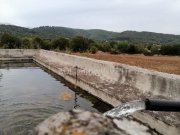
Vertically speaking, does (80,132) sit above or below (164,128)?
above

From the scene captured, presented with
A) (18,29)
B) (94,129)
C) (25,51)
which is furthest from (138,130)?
(18,29)

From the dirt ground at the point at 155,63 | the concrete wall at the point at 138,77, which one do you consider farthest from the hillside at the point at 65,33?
the concrete wall at the point at 138,77

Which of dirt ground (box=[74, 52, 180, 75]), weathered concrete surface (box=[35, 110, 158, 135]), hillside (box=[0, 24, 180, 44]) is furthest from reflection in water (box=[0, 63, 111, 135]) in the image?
hillside (box=[0, 24, 180, 44])

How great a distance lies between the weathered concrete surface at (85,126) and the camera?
1795 millimetres

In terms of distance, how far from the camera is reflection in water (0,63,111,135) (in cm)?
998

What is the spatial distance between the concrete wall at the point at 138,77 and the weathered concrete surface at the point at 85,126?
667cm

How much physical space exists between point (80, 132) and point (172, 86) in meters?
7.19

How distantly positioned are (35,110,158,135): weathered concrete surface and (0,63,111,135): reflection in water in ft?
23.7

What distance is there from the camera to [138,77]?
11.5 meters

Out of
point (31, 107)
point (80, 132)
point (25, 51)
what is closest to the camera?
point (80, 132)

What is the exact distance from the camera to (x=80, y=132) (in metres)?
1.79

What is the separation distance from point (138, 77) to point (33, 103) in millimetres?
4424

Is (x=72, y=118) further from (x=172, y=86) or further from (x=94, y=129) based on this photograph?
(x=172, y=86)

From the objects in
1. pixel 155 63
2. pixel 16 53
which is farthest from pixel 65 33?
pixel 155 63
